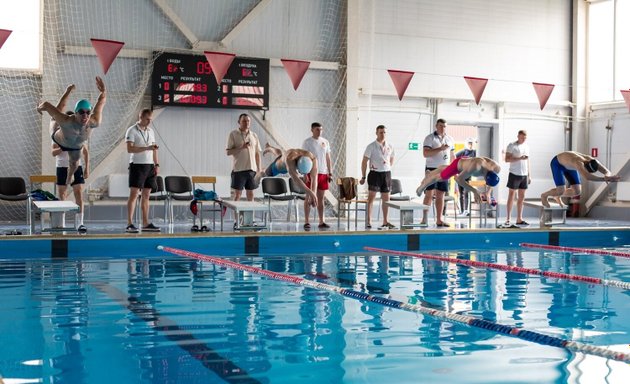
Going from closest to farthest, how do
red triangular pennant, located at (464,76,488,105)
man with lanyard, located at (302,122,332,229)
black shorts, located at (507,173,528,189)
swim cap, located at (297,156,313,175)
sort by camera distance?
swim cap, located at (297,156,313,175) < man with lanyard, located at (302,122,332,229) < black shorts, located at (507,173,528,189) < red triangular pennant, located at (464,76,488,105)

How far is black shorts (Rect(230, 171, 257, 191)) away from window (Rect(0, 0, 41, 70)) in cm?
437

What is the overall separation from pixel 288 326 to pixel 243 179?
17.6 feet

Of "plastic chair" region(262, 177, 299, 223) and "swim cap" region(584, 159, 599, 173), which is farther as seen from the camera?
"plastic chair" region(262, 177, 299, 223)

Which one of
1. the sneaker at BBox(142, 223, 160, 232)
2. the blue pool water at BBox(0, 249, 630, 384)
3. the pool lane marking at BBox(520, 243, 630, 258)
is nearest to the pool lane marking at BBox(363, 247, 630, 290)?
the blue pool water at BBox(0, 249, 630, 384)

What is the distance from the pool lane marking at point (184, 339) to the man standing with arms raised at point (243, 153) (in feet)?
13.6

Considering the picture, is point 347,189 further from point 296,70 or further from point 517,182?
point 517,182

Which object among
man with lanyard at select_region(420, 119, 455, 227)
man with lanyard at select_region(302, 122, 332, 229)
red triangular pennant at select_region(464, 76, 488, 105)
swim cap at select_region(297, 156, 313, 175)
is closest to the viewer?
swim cap at select_region(297, 156, 313, 175)

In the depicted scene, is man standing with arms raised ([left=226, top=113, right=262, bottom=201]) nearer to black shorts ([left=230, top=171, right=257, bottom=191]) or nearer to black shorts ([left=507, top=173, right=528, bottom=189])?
black shorts ([left=230, top=171, right=257, bottom=191])

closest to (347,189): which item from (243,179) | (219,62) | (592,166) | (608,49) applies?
(243,179)

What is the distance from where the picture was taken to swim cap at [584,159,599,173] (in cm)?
912

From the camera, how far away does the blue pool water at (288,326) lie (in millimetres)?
2924

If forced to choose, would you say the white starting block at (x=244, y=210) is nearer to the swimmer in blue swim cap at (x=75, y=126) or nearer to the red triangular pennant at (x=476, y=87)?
the swimmer in blue swim cap at (x=75, y=126)

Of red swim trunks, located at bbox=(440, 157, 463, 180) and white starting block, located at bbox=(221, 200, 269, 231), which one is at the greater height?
red swim trunks, located at bbox=(440, 157, 463, 180)

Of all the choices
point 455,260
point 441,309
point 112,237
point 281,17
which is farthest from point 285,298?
point 281,17
